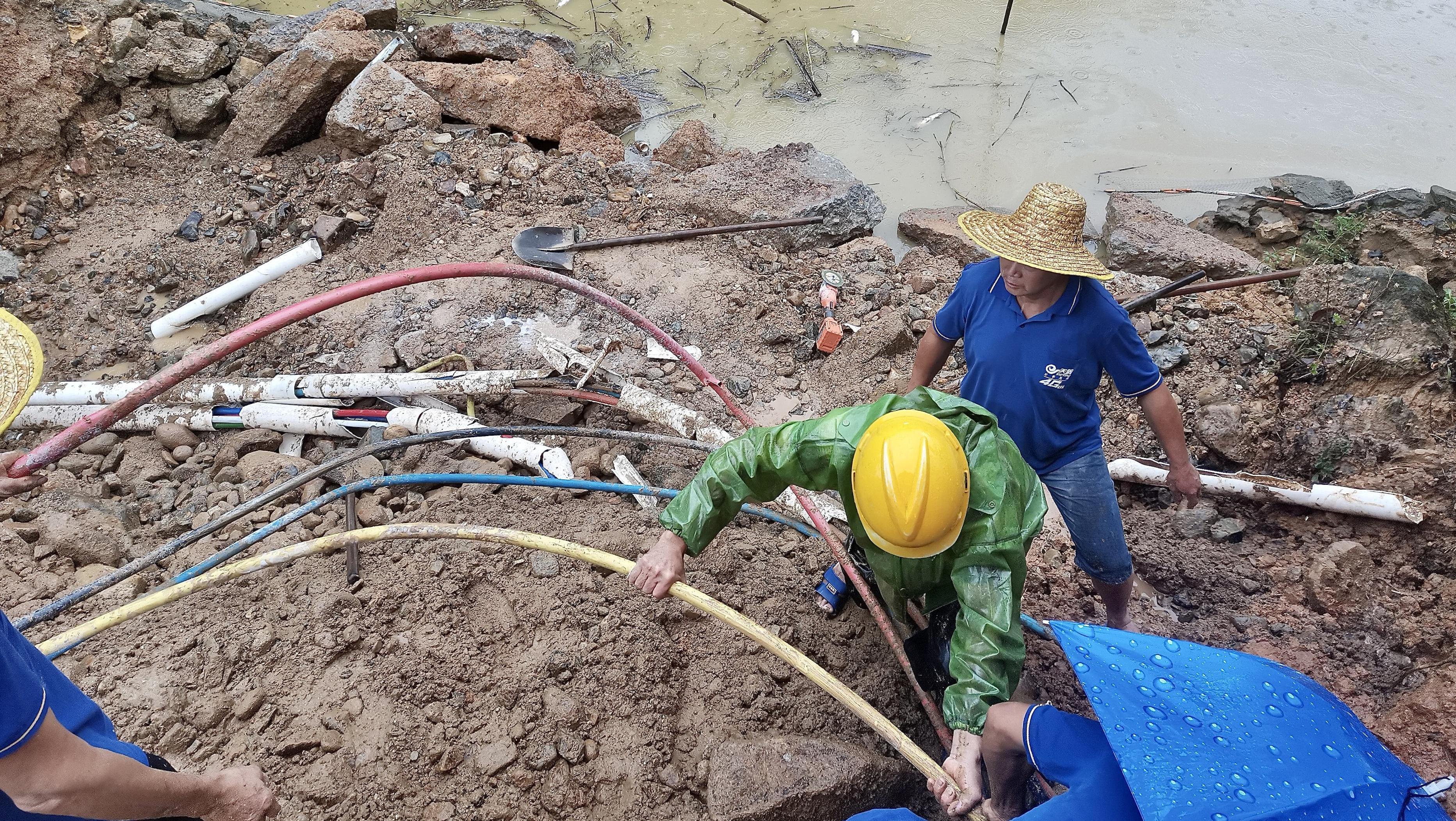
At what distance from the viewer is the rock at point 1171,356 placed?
170 inches

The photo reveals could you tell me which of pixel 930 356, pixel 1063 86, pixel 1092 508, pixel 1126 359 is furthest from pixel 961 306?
pixel 1063 86

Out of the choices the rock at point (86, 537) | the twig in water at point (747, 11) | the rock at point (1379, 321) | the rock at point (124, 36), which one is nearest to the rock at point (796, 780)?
the rock at point (86, 537)

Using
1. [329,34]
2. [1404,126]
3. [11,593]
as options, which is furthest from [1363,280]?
[329,34]

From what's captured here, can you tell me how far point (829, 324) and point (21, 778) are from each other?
12.5 feet

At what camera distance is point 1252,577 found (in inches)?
138

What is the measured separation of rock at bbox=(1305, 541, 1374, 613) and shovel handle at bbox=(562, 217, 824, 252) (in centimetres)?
334

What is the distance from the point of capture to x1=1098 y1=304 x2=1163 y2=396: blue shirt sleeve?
2600 mm

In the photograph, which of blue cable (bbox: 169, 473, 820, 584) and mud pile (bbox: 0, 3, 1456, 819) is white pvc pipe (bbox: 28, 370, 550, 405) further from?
blue cable (bbox: 169, 473, 820, 584)

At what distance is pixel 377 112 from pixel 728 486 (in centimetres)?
499

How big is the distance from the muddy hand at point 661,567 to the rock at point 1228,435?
2.93m

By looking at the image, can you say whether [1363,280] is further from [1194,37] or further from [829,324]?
[1194,37]

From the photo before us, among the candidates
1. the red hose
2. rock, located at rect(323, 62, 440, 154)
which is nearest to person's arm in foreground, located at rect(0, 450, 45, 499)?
the red hose

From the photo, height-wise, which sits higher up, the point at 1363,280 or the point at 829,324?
the point at 1363,280

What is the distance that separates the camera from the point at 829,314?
15.8ft
